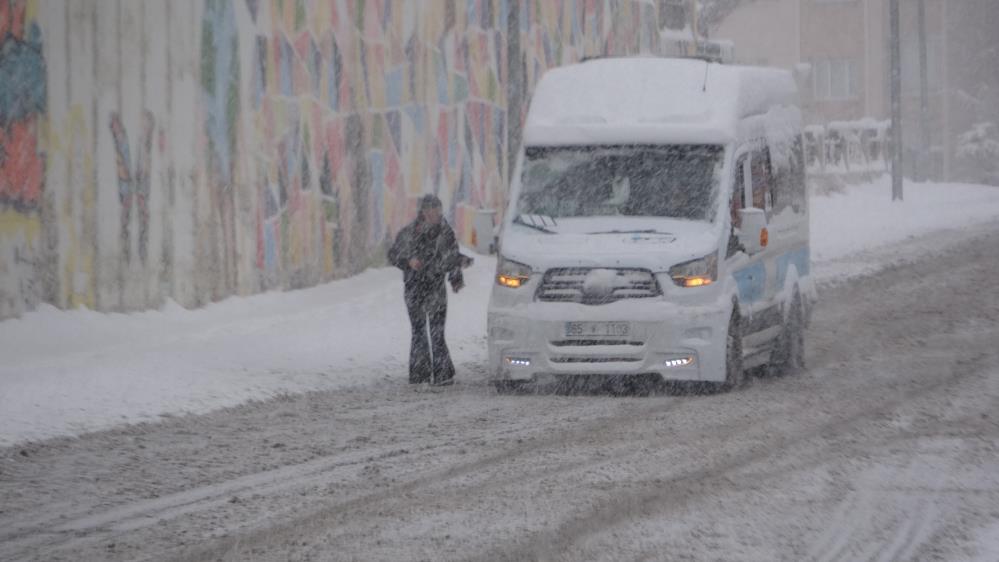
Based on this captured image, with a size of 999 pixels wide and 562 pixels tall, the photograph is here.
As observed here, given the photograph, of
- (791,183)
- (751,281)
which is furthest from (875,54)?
(751,281)

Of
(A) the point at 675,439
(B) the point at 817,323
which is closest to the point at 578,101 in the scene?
(A) the point at 675,439

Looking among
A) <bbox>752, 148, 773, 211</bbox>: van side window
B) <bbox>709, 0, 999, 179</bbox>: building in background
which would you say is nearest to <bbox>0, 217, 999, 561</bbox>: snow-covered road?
<bbox>752, 148, 773, 211</bbox>: van side window

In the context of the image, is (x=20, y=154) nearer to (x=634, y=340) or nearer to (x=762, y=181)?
(x=634, y=340)

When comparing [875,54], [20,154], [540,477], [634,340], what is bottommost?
[540,477]

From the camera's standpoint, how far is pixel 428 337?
1577 centimetres

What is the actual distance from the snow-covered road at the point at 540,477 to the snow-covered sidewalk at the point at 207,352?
1.57 ft

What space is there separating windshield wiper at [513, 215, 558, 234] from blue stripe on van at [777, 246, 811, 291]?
7.60 feet

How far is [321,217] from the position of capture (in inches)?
878

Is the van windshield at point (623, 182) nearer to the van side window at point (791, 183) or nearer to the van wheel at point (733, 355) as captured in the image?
the van wheel at point (733, 355)

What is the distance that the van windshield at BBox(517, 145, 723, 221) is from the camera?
15070 mm

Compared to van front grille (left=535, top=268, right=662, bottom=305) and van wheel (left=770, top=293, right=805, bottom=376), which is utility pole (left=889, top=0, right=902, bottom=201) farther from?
van front grille (left=535, top=268, right=662, bottom=305)

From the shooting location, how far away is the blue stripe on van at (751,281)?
14.9 metres

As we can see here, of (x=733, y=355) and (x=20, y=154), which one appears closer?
(x=733, y=355)

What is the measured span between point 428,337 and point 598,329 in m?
Answer: 2.01
